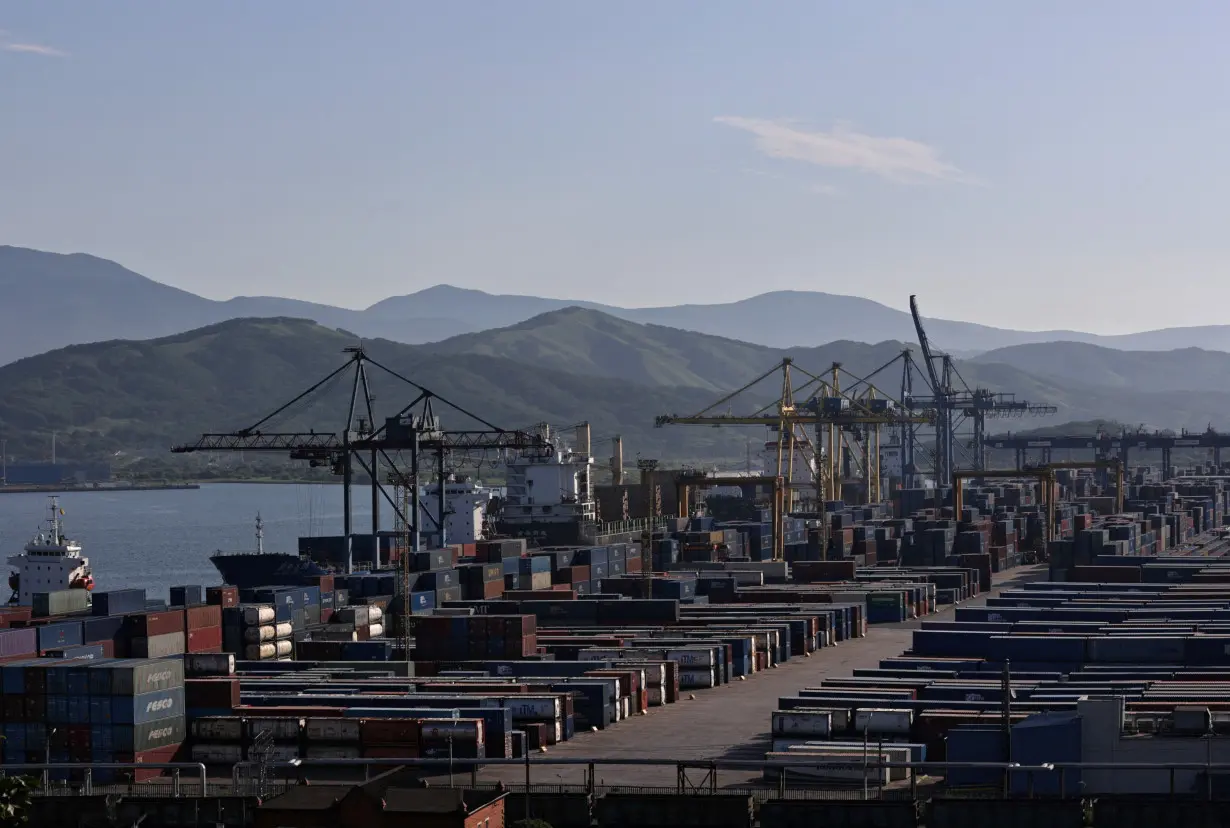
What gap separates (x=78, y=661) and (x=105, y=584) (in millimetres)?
52282

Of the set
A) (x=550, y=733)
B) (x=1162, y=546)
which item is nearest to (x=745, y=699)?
(x=550, y=733)

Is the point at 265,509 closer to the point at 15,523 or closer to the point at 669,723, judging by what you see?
the point at 15,523

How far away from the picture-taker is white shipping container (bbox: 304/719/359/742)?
100 feet

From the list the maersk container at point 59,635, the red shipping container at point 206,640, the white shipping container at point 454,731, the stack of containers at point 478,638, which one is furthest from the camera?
the red shipping container at point 206,640

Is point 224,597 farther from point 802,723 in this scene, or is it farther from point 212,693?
point 802,723

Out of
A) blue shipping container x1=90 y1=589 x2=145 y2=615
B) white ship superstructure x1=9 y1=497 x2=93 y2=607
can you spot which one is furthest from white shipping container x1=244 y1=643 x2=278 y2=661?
white ship superstructure x1=9 y1=497 x2=93 y2=607

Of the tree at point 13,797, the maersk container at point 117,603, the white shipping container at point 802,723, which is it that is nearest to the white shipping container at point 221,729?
the white shipping container at point 802,723

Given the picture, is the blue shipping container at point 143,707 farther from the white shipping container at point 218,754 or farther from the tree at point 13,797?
the tree at point 13,797

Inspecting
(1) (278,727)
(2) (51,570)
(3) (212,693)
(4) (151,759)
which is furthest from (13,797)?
(2) (51,570)

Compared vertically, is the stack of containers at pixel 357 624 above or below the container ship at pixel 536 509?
below

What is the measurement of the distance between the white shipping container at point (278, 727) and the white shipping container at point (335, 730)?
369 millimetres

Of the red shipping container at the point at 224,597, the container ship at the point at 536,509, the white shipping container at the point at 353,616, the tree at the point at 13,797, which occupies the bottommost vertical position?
the white shipping container at the point at 353,616

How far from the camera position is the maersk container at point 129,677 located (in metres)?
30.7

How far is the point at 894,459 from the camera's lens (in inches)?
7372
